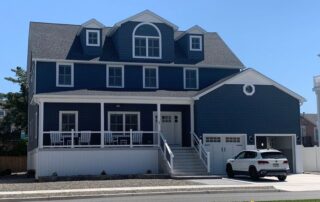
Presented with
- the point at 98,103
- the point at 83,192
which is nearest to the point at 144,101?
the point at 98,103

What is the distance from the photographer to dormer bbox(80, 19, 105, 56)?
3400 centimetres

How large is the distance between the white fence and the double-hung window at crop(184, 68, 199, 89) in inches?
336

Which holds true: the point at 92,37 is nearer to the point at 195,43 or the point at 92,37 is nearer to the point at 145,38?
the point at 145,38

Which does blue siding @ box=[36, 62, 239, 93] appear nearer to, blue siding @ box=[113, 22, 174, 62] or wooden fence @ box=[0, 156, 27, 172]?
blue siding @ box=[113, 22, 174, 62]

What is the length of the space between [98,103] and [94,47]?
3.82m

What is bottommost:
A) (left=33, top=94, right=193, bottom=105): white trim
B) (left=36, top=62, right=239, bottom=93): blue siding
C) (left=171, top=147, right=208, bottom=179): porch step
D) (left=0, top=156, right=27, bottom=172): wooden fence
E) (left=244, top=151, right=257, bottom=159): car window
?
(left=0, top=156, right=27, bottom=172): wooden fence

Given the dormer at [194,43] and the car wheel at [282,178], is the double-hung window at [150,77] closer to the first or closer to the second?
the dormer at [194,43]

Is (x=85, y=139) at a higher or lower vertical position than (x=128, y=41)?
lower

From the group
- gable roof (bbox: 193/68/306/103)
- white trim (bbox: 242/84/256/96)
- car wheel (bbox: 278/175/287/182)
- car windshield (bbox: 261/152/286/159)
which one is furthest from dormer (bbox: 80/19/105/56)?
car wheel (bbox: 278/175/287/182)

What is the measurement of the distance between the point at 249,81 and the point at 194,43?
5.36m

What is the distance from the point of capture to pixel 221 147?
33.0 metres

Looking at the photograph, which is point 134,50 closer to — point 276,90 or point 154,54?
point 154,54

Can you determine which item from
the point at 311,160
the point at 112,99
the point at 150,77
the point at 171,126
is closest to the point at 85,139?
the point at 112,99

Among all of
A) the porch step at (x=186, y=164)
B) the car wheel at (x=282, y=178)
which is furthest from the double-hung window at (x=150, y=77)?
the car wheel at (x=282, y=178)
